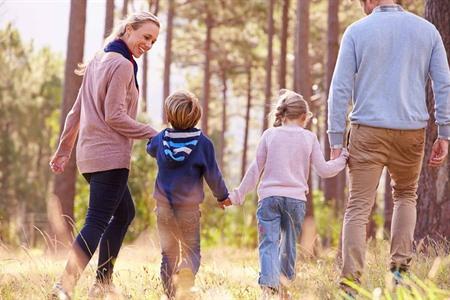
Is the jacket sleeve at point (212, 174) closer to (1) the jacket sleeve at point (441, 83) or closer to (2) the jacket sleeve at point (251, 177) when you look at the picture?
(2) the jacket sleeve at point (251, 177)

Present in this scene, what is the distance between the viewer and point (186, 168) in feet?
17.3

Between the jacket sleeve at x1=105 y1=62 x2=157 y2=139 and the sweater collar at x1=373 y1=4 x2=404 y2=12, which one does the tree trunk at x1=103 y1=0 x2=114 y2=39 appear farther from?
the sweater collar at x1=373 y1=4 x2=404 y2=12

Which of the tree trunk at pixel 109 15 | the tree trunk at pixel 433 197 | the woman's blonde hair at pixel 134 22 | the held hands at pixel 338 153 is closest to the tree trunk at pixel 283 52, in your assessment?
the tree trunk at pixel 109 15

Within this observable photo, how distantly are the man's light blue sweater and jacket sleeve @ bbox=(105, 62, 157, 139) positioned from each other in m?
1.23

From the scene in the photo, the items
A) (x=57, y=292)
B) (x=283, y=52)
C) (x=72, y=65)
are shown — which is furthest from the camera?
(x=283, y=52)

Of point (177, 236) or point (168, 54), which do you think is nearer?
point (177, 236)

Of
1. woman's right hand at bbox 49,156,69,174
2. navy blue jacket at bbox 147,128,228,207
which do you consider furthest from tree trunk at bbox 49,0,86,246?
navy blue jacket at bbox 147,128,228,207

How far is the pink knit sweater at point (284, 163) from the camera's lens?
218 inches

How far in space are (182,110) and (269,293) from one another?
1280 millimetres

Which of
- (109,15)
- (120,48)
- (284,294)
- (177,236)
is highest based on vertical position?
(109,15)

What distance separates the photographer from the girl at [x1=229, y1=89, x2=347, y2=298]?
553cm

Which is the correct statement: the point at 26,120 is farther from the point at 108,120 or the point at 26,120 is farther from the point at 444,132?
the point at 444,132

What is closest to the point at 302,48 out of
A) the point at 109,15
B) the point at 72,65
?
the point at 72,65

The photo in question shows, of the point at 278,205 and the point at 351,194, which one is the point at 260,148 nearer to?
the point at 278,205
